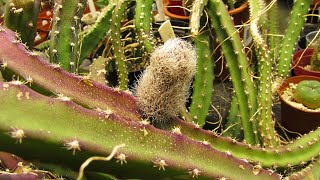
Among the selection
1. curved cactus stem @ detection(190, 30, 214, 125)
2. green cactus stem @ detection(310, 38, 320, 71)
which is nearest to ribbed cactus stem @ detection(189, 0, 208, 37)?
curved cactus stem @ detection(190, 30, 214, 125)

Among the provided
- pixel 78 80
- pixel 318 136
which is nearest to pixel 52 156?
pixel 78 80

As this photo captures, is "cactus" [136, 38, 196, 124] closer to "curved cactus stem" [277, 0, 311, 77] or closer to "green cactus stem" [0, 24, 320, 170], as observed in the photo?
"green cactus stem" [0, 24, 320, 170]

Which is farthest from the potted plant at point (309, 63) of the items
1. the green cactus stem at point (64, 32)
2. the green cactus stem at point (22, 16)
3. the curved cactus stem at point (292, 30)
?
the green cactus stem at point (22, 16)

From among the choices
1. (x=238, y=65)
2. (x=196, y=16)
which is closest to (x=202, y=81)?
(x=238, y=65)

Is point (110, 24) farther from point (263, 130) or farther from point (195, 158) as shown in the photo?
point (195, 158)

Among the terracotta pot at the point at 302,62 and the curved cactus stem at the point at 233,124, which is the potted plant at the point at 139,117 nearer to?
the curved cactus stem at the point at 233,124
